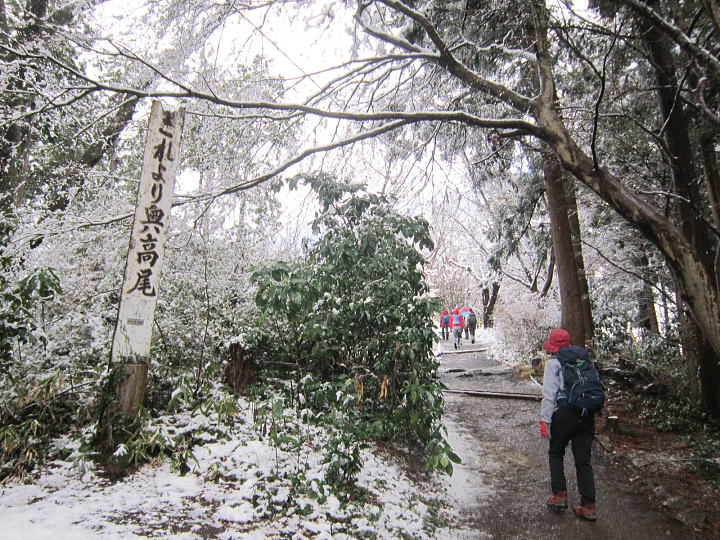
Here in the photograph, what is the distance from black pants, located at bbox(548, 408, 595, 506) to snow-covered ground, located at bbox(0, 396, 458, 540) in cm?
120

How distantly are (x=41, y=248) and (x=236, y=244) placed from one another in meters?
2.34

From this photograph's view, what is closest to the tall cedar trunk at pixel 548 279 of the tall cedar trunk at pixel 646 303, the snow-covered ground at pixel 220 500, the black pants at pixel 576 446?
the tall cedar trunk at pixel 646 303

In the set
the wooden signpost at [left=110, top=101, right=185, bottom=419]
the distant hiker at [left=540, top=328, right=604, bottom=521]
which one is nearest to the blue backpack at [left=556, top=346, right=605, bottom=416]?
the distant hiker at [left=540, top=328, right=604, bottom=521]

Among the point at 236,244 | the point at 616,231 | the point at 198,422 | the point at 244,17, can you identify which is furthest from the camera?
the point at 616,231

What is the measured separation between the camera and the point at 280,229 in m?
6.59

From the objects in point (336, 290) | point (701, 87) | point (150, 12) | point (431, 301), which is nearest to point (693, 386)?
point (701, 87)

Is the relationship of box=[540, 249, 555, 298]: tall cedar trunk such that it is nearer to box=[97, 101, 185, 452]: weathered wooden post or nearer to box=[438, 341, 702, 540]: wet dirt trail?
box=[438, 341, 702, 540]: wet dirt trail

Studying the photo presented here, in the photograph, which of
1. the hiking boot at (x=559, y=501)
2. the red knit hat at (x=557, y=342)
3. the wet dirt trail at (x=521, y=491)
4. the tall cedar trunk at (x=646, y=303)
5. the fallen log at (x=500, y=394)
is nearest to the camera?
the wet dirt trail at (x=521, y=491)

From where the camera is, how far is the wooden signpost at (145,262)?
11.5 feet

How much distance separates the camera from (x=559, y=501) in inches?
160

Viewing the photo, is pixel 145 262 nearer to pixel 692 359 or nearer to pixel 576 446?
pixel 576 446

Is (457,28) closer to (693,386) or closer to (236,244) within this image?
(236,244)

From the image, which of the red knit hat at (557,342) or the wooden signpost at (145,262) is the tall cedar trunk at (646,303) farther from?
the wooden signpost at (145,262)

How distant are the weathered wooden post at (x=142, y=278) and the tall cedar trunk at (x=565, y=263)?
7621 mm
